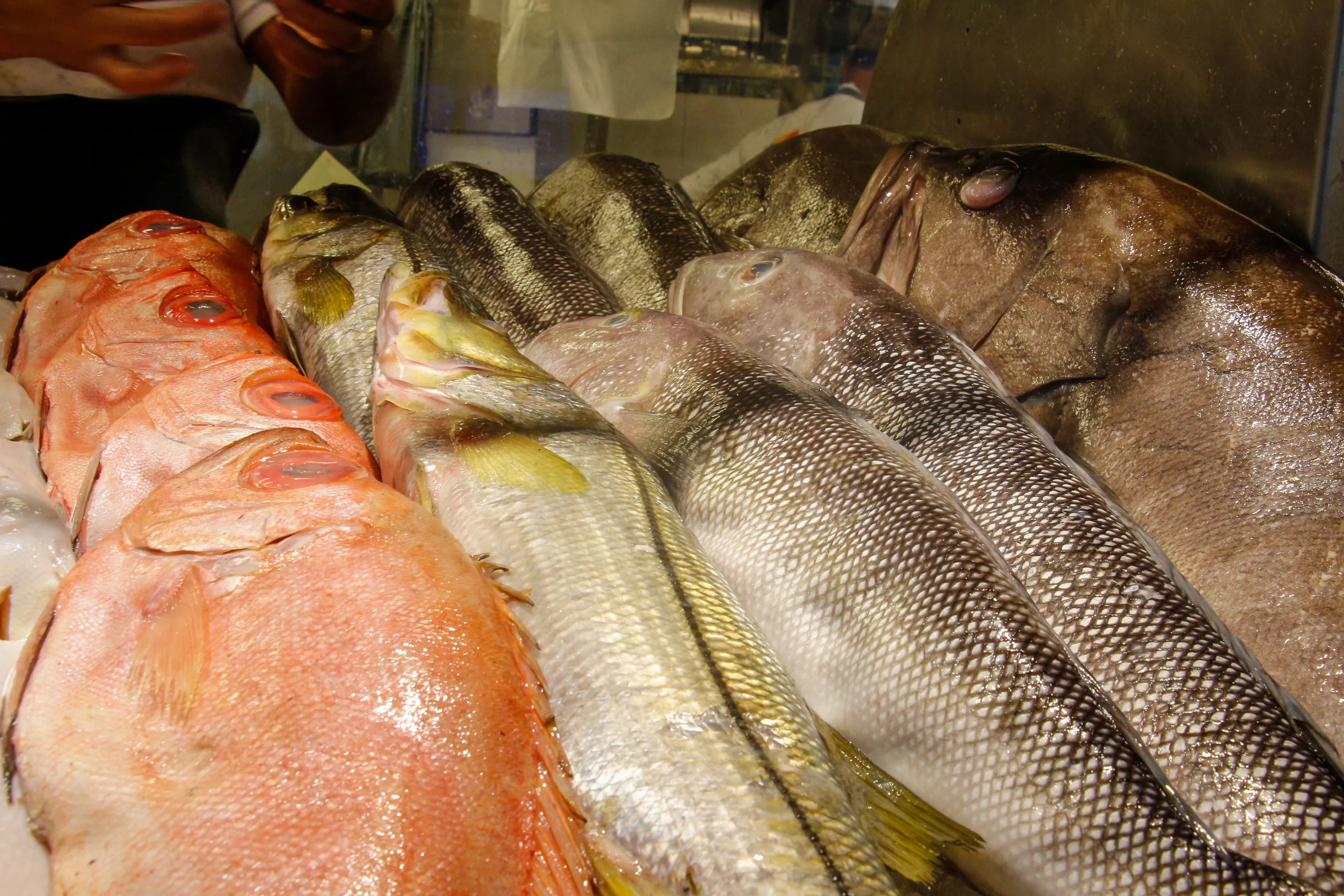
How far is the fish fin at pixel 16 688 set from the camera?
0.72 m

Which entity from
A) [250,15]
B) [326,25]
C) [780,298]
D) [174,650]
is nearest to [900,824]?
[174,650]

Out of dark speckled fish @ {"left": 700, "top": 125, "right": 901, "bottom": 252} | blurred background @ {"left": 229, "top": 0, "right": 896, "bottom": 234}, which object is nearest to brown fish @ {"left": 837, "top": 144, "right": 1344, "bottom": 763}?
dark speckled fish @ {"left": 700, "top": 125, "right": 901, "bottom": 252}

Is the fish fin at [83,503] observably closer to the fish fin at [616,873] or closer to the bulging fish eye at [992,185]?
the fish fin at [616,873]

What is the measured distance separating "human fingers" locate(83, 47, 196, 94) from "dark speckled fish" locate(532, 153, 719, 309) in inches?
38.0

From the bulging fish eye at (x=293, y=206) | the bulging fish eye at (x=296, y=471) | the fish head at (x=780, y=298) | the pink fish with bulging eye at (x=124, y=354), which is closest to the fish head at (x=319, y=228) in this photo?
the bulging fish eye at (x=293, y=206)

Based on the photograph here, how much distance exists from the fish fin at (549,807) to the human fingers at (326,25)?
1.70 metres

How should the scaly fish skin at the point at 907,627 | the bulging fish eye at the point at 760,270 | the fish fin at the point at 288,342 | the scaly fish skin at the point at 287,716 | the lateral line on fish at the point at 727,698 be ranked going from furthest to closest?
the bulging fish eye at the point at 760,270, the fish fin at the point at 288,342, the scaly fish skin at the point at 907,627, the lateral line on fish at the point at 727,698, the scaly fish skin at the point at 287,716

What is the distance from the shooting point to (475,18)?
3330mm

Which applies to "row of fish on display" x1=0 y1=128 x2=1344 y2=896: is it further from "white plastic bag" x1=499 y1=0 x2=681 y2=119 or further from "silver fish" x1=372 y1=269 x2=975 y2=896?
"white plastic bag" x1=499 y1=0 x2=681 y2=119

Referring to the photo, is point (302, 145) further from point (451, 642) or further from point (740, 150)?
point (451, 642)

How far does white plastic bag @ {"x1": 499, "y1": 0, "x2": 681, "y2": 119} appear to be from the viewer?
3305mm

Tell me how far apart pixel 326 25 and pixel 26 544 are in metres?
1.50

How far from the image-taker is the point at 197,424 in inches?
44.0

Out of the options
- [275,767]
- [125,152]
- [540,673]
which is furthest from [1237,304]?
[125,152]
